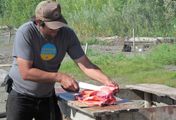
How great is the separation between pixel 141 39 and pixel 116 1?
9273mm

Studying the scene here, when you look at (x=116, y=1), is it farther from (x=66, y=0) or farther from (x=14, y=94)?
(x=14, y=94)

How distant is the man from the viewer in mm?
4289

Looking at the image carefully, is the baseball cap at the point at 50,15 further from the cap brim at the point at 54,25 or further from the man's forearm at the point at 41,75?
the man's forearm at the point at 41,75

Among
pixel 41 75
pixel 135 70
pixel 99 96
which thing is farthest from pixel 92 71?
pixel 135 70

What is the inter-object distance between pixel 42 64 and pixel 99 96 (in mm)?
576

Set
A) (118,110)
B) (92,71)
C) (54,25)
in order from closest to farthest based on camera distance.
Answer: (118,110)
(54,25)
(92,71)

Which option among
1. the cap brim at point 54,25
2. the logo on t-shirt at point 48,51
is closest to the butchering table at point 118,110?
the logo on t-shirt at point 48,51

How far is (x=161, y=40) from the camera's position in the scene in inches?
1056

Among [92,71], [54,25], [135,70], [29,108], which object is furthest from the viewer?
[135,70]

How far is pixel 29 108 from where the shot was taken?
4.57 m

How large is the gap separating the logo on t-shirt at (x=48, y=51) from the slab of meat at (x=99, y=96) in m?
0.49

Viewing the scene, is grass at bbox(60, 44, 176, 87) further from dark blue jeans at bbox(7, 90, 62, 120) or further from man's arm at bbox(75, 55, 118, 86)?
dark blue jeans at bbox(7, 90, 62, 120)

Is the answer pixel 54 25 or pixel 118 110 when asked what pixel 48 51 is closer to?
pixel 54 25

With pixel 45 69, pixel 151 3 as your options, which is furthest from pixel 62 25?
pixel 151 3
